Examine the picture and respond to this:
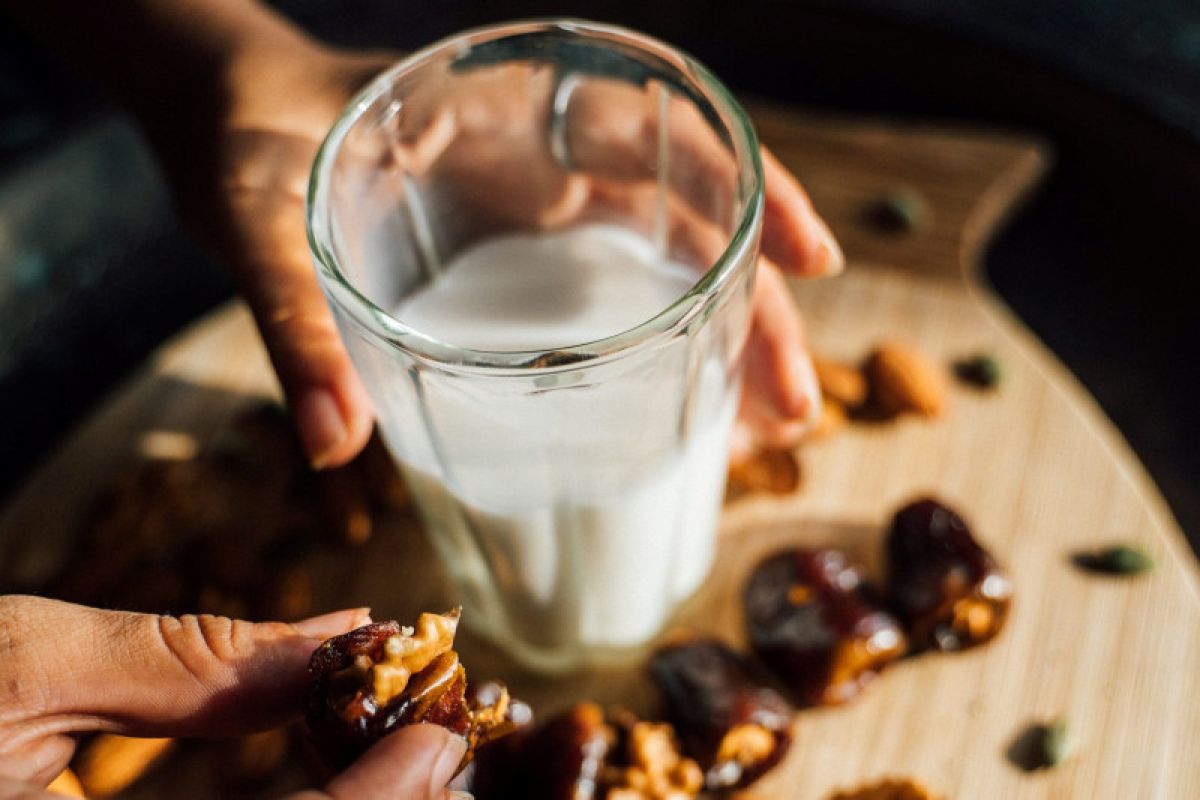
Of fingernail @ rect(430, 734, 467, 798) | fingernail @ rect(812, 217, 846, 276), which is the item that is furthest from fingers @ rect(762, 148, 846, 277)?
fingernail @ rect(430, 734, 467, 798)

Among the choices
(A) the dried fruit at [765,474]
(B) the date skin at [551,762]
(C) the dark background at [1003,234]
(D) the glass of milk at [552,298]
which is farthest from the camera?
(C) the dark background at [1003,234]

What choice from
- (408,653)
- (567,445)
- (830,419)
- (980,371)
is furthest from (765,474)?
(408,653)

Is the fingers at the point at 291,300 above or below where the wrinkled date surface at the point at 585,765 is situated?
above

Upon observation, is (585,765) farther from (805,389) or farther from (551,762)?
(805,389)

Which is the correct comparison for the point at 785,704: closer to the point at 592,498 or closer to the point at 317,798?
the point at 592,498

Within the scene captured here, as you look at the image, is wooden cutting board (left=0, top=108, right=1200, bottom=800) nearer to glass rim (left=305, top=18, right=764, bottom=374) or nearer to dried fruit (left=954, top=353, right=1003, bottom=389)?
dried fruit (left=954, top=353, right=1003, bottom=389)

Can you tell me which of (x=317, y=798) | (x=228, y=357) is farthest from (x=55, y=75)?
(x=317, y=798)

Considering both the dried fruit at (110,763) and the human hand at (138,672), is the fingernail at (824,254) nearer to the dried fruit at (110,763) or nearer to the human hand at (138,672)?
the human hand at (138,672)

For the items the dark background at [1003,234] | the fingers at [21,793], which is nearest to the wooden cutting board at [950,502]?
the dark background at [1003,234]
